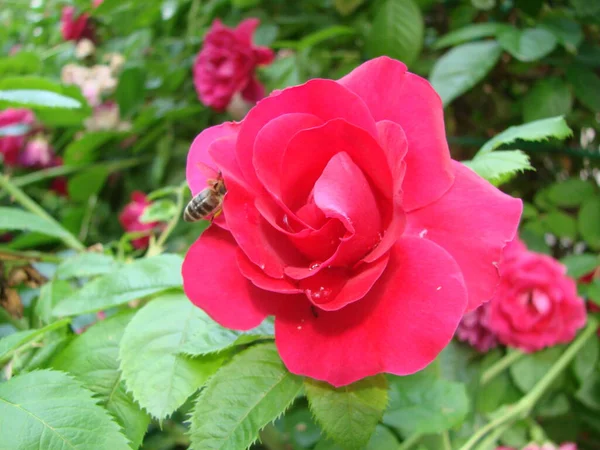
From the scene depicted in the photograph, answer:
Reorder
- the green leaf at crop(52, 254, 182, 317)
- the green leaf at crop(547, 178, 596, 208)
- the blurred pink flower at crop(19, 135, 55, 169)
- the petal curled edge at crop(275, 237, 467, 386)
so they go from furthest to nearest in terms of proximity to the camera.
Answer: the blurred pink flower at crop(19, 135, 55, 169)
the green leaf at crop(547, 178, 596, 208)
the green leaf at crop(52, 254, 182, 317)
the petal curled edge at crop(275, 237, 467, 386)

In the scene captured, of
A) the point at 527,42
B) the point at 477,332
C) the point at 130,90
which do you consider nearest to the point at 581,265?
the point at 477,332

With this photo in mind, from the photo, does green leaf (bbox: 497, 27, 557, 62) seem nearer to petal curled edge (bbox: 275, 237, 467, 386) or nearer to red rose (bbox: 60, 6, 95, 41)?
petal curled edge (bbox: 275, 237, 467, 386)

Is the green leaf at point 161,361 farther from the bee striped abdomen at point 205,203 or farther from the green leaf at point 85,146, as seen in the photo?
the green leaf at point 85,146

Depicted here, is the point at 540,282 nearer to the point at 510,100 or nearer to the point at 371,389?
the point at 510,100

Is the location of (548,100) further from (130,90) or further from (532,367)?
(130,90)

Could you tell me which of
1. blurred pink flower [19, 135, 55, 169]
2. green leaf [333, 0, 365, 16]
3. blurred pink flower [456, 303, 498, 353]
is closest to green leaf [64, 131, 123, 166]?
blurred pink flower [19, 135, 55, 169]

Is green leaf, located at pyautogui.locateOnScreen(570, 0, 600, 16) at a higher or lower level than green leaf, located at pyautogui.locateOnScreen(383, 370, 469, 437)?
higher
